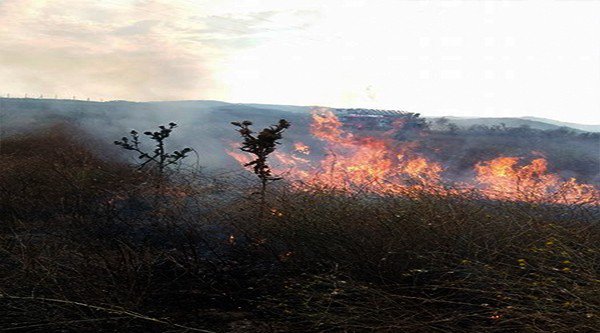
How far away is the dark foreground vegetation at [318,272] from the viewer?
306 centimetres

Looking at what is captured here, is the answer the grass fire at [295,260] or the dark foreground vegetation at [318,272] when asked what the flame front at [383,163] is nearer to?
the grass fire at [295,260]

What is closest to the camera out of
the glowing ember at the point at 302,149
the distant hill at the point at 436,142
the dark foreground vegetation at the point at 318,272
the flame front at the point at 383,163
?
the dark foreground vegetation at the point at 318,272

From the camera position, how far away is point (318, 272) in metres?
4.12

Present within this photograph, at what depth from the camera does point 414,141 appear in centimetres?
2217

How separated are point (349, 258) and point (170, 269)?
1.62 meters

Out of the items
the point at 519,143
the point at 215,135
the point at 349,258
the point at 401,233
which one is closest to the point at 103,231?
the point at 349,258

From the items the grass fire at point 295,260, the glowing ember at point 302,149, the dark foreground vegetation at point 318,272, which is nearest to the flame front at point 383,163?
the glowing ember at point 302,149

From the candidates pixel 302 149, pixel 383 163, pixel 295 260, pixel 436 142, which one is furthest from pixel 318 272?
pixel 436 142

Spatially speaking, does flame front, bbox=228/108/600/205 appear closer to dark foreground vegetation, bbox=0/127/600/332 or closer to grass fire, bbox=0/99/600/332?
grass fire, bbox=0/99/600/332

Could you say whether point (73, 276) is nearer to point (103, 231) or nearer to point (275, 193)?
point (103, 231)

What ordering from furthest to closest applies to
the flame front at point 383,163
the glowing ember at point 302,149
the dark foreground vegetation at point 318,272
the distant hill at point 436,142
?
the glowing ember at point 302,149 → the distant hill at point 436,142 → the flame front at point 383,163 → the dark foreground vegetation at point 318,272

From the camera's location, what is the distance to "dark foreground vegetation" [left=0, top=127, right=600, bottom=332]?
3059 millimetres

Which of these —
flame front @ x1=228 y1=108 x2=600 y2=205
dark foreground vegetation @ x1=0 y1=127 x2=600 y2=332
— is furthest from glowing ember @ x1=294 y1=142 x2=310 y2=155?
dark foreground vegetation @ x1=0 y1=127 x2=600 y2=332

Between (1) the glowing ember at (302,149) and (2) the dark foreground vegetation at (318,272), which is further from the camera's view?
(1) the glowing ember at (302,149)
